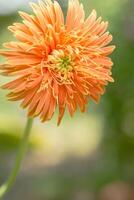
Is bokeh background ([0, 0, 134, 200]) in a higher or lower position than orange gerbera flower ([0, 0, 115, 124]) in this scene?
lower

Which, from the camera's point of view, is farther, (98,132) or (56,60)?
(98,132)

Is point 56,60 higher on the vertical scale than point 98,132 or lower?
higher

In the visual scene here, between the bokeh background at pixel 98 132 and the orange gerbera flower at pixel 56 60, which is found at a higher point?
the orange gerbera flower at pixel 56 60

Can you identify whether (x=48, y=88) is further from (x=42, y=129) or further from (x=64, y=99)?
(x=42, y=129)

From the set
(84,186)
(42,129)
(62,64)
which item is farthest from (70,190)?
(62,64)

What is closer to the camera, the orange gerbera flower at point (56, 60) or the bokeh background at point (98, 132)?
the orange gerbera flower at point (56, 60)
